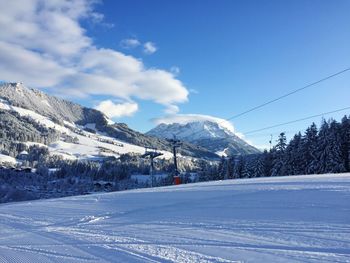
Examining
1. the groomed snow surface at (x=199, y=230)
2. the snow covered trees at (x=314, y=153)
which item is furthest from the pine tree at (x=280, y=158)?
the groomed snow surface at (x=199, y=230)

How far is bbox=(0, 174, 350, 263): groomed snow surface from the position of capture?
8430 millimetres

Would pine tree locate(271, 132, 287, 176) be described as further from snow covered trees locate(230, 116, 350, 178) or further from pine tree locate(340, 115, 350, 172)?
pine tree locate(340, 115, 350, 172)

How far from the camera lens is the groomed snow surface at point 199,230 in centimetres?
843

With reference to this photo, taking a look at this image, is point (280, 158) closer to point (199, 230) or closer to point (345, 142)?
point (345, 142)

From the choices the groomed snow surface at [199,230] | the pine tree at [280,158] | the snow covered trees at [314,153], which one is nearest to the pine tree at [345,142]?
the snow covered trees at [314,153]

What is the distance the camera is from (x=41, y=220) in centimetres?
1510

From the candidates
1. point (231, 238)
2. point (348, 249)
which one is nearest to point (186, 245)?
point (231, 238)

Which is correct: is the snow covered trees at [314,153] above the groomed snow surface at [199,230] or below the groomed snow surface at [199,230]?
above

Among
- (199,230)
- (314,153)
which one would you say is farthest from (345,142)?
(199,230)

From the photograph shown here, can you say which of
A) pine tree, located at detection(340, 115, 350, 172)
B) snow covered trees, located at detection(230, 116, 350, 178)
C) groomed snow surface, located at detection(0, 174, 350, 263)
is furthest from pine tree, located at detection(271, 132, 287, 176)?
groomed snow surface, located at detection(0, 174, 350, 263)

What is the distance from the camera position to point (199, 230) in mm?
10945

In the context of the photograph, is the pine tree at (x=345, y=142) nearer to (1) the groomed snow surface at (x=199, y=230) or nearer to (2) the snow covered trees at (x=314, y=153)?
(2) the snow covered trees at (x=314, y=153)

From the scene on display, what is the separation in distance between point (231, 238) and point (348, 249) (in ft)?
8.78

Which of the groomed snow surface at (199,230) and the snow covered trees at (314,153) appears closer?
the groomed snow surface at (199,230)
